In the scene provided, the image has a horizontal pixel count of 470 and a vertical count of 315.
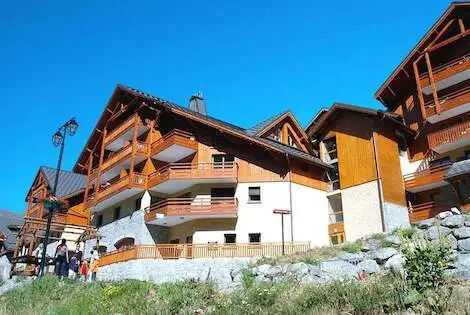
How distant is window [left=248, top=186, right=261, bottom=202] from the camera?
108ft

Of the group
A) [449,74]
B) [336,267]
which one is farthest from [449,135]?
[336,267]

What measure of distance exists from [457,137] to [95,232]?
2714 centimetres

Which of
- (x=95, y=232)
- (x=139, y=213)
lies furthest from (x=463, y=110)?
(x=95, y=232)

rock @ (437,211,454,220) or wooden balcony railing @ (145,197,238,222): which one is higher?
wooden balcony railing @ (145,197,238,222)

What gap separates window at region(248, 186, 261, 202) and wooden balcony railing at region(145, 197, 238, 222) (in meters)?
1.35

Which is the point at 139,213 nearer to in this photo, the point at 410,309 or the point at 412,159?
the point at 412,159

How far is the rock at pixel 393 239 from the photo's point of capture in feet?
81.7

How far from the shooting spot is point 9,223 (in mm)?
57625

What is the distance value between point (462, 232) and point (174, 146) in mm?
19434

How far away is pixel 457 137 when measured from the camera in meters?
31.0

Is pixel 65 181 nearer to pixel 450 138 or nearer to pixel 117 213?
pixel 117 213

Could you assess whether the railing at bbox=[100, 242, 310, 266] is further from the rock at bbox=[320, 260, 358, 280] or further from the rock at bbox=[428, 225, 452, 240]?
the rock at bbox=[428, 225, 452, 240]

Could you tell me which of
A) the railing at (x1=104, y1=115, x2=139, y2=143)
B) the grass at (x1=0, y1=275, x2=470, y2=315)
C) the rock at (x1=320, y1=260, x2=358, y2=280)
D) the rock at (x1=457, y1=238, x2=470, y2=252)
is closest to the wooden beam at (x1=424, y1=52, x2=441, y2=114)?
the rock at (x1=457, y1=238, x2=470, y2=252)

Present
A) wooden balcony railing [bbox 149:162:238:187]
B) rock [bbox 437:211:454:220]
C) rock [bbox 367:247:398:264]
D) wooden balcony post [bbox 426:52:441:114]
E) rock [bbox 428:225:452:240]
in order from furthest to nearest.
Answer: wooden balcony railing [bbox 149:162:238:187] < wooden balcony post [bbox 426:52:441:114] < rock [bbox 437:211:454:220] < rock [bbox 428:225:452:240] < rock [bbox 367:247:398:264]
